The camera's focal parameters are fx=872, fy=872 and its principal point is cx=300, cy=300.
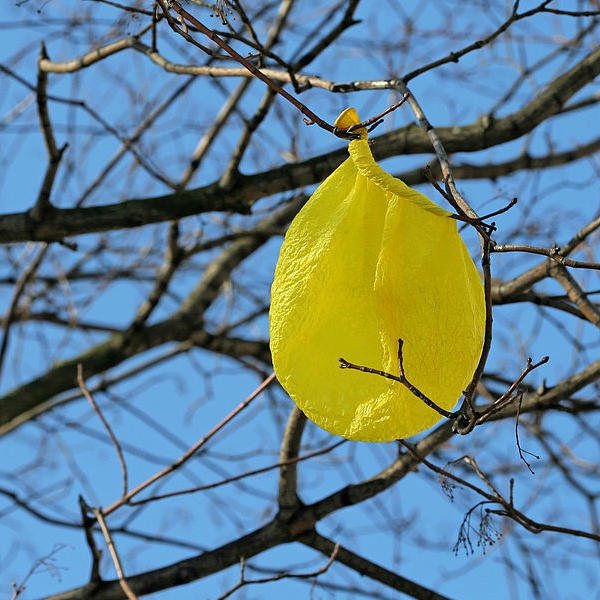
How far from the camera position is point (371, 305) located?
3.98 ft

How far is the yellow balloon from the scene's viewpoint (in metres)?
1.13

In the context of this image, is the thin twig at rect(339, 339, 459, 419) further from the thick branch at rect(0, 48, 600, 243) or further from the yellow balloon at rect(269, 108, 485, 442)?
the thick branch at rect(0, 48, 600, 243)

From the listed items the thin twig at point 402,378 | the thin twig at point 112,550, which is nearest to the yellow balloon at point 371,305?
the thin twig at point 402,378

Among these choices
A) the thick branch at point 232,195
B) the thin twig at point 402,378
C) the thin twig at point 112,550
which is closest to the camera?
the thin twig at point 402,378

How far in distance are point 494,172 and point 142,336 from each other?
1388mm

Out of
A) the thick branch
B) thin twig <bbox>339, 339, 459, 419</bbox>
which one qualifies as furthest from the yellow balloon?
the thick branch

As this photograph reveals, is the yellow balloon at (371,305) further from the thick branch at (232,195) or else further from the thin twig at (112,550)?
the thick branch at (232,195)

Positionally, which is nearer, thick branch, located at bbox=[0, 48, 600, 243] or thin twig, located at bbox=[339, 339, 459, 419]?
thin twig, located at bbox=[339, 339, 459, 419]

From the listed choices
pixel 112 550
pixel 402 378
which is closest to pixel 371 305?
pixel 402 378

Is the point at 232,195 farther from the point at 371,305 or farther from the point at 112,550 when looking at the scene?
the point at 371,305

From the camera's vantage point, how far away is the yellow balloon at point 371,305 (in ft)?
3.71

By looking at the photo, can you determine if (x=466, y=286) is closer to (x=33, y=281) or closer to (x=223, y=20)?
(x=223, y=20)

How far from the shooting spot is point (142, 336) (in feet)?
9.90

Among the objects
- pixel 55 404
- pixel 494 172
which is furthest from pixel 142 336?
pixel 494 172
